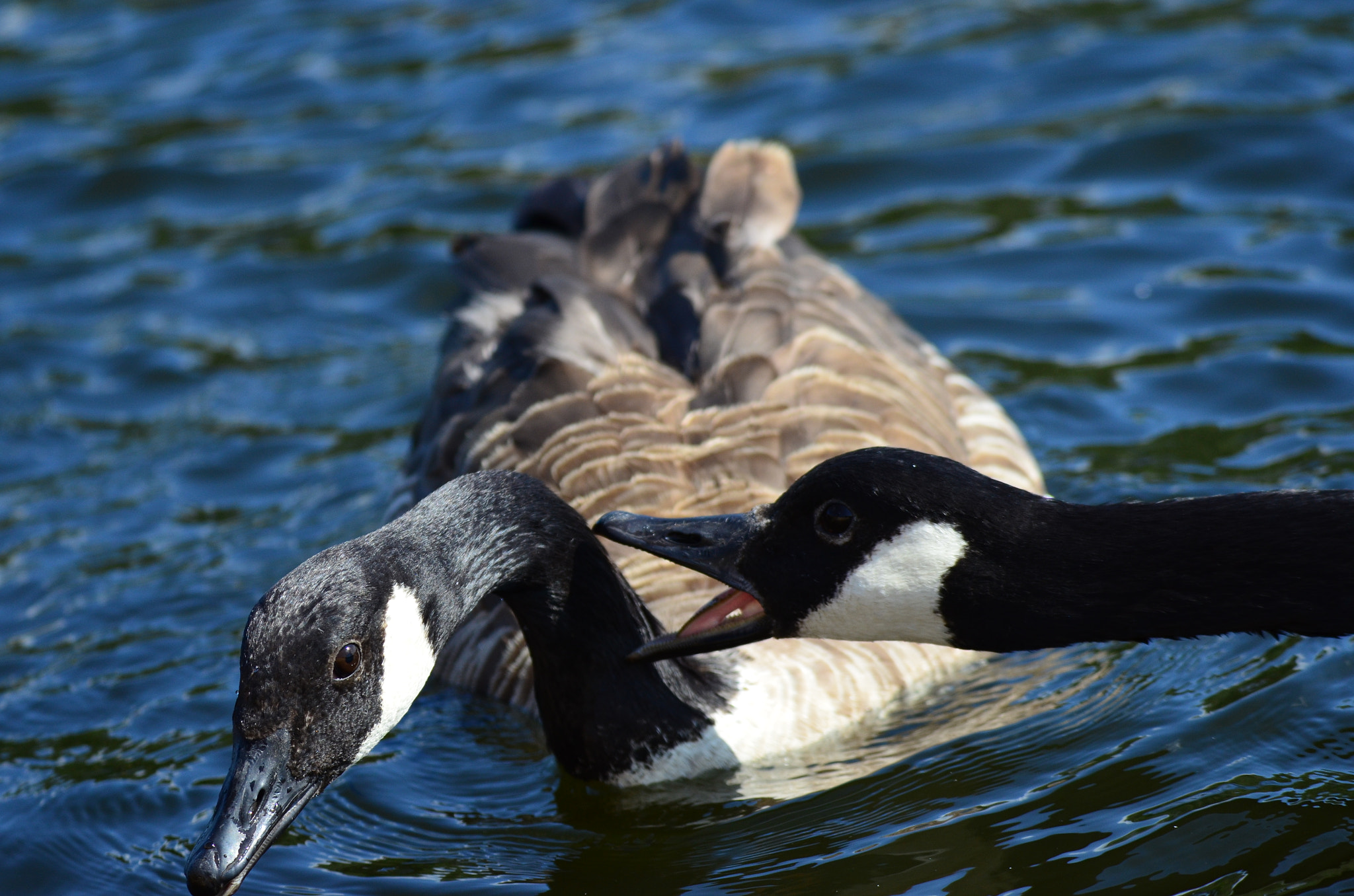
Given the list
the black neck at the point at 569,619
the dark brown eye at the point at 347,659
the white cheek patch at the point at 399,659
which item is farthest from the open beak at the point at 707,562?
the dark brown eye at the point at 347,659

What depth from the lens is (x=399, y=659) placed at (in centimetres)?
512

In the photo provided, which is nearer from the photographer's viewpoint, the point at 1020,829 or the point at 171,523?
the point at 1020,829

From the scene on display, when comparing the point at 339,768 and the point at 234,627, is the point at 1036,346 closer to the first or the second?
the point at 234,627

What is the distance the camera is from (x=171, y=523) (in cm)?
888

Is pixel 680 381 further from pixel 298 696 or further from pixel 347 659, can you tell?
pixel 298 696

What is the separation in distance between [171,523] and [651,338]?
292 cm

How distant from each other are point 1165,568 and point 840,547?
39.9 inches

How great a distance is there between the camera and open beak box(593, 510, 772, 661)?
5590mm

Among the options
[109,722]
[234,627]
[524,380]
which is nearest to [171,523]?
[234,627]

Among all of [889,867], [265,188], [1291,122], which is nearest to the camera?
[889,867]

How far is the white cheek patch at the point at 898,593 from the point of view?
5219mm

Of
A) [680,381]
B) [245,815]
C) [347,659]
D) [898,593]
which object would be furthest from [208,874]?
[680,381]

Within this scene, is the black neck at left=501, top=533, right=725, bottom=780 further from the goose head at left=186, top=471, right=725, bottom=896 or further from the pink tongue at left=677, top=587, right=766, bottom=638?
the pink tongue at left=677, top=587, right=766, bottom=638

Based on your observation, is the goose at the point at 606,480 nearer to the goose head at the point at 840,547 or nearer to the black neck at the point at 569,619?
the black neck at the point at 569,619
